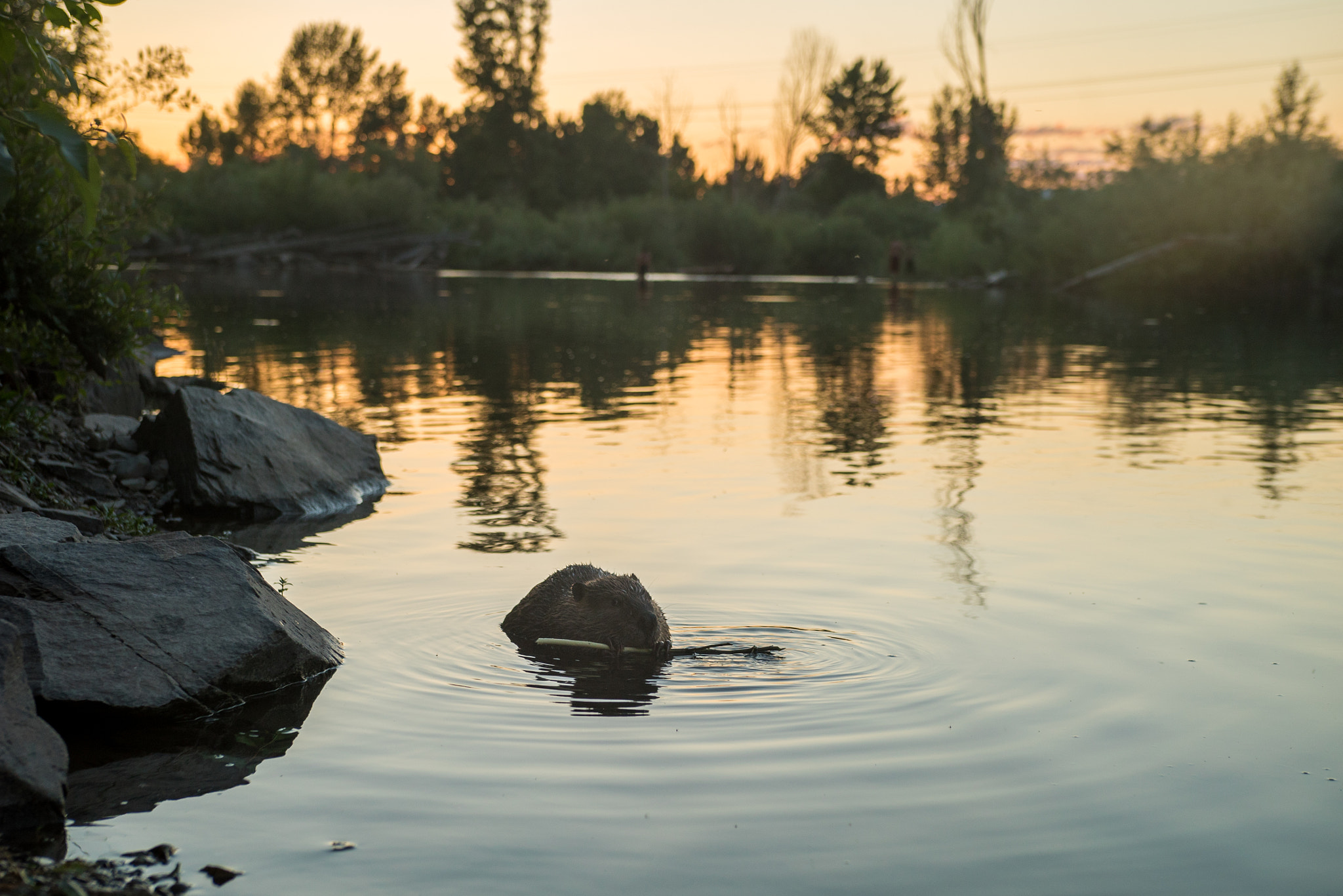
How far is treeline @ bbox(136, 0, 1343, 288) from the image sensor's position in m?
58.8

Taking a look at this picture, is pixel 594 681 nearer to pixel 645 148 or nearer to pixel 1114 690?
pixel 1114 690

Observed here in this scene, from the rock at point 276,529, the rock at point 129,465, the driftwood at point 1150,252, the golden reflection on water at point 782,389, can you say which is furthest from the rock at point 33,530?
the driftwood at point 1150,252

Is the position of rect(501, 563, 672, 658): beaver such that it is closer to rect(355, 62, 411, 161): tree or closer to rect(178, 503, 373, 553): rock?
rect(178, 503, 373, 553): rock

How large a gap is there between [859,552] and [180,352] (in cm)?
1676

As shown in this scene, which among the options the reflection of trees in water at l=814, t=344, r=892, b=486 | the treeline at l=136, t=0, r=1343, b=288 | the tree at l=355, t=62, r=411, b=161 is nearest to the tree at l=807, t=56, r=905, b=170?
the treeline at l=136, t=0, r=1343, b=288

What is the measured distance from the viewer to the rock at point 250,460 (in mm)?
11492

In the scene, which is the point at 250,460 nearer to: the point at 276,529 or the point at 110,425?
the point at 276,529

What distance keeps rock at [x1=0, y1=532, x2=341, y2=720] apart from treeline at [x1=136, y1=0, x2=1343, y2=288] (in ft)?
179

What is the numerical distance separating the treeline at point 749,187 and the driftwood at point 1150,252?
30cm

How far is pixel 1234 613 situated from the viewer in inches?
333

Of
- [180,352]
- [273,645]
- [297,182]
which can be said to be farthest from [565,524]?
[297,182]

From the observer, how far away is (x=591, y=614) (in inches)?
293

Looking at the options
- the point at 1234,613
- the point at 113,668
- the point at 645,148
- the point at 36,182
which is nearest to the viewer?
the point at 113,668

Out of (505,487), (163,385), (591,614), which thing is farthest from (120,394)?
(591,614)
